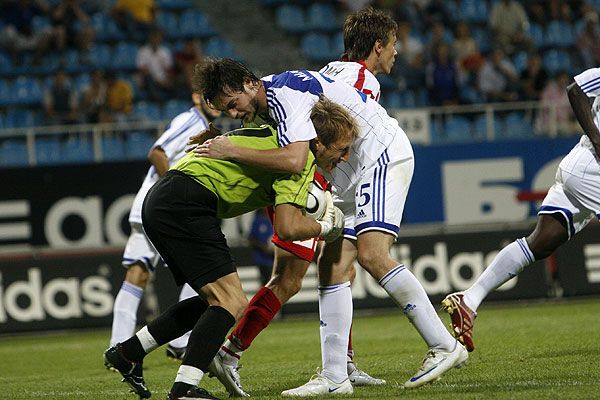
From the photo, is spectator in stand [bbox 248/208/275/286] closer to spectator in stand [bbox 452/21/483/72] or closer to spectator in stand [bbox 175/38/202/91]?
spectator in stand [bbox 175/38/202/91]

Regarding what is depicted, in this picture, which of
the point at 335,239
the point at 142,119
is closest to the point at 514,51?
the point at 142,119

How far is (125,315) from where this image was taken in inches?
363

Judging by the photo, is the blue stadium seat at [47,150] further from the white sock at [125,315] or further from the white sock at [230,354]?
the white sock at [230,354]

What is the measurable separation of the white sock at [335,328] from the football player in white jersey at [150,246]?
2973 millimetres

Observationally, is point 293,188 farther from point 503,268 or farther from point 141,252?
point 141,252

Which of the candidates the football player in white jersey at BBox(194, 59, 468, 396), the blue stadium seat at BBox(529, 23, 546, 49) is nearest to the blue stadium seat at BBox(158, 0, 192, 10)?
the blue stadium seat at BBox(529, 23, 546, 49)

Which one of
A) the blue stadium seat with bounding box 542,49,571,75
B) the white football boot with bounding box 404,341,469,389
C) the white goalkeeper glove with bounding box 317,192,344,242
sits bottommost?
the white football boot with bounding box 404,341,469,389

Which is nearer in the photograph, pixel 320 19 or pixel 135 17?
pixel 135 17

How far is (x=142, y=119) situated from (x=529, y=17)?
7.01m

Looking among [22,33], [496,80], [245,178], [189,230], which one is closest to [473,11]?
[496,80]

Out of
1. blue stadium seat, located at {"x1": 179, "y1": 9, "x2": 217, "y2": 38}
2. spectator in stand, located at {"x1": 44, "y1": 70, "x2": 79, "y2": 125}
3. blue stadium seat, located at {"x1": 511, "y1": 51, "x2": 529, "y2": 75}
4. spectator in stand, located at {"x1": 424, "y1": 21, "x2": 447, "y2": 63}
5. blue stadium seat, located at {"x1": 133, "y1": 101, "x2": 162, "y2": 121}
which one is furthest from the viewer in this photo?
blue stadium seat, located at {"x1": 179, "y1": 9, "x2": 217, "y2": 38}

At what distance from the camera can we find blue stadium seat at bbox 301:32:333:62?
18.7m

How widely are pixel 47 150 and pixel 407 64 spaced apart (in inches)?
220

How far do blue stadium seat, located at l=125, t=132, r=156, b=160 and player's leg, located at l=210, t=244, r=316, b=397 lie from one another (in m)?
8.90
